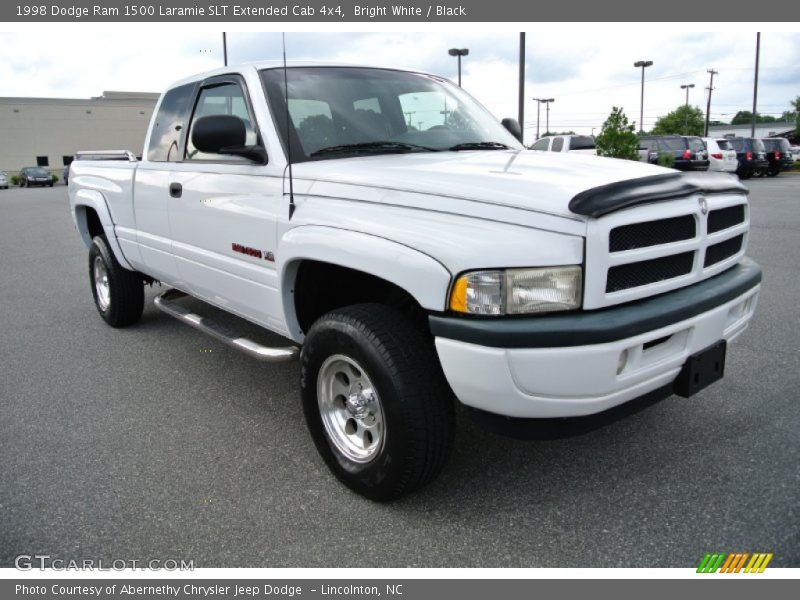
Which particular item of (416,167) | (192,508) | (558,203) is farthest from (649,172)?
(192,508)

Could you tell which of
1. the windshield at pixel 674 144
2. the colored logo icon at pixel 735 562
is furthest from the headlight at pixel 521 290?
the windshield at pixel 674 144

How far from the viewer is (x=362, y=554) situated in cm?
252

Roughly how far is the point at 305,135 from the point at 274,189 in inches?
14.1

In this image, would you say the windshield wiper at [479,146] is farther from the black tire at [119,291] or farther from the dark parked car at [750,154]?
the dark parked car at [750,154]

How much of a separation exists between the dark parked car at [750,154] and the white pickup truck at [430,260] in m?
24.4

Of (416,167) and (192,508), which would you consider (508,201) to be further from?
(192,508)

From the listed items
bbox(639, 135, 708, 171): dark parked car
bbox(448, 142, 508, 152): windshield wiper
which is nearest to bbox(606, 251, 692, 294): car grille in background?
bbox(448, 142, 508, 152): windshield wiper

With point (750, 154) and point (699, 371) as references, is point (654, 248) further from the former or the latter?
point (750, 154)

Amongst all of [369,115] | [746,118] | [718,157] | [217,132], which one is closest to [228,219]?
[217,132]

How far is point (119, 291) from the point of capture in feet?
18.2

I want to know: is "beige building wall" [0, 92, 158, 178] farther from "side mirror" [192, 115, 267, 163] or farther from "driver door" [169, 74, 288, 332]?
"side mirror" [192, 115, 267, 163]

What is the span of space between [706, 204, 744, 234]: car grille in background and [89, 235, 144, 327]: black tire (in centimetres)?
455

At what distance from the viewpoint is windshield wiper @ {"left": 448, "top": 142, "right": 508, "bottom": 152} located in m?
3.67

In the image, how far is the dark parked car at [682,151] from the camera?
824 inches
